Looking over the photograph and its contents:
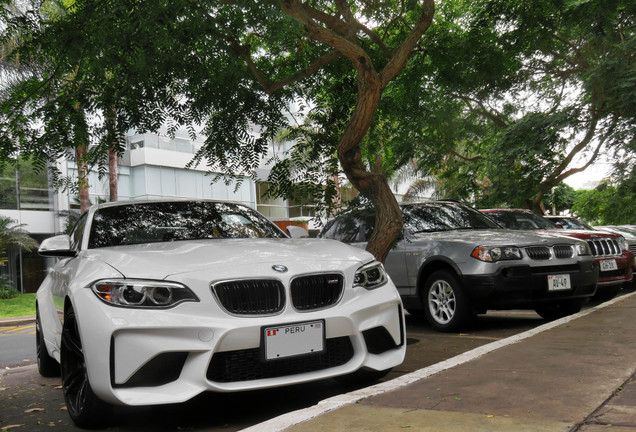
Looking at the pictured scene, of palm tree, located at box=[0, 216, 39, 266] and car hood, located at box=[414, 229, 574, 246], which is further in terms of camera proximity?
palm tree, located at box=[0, 216, 39, 266]

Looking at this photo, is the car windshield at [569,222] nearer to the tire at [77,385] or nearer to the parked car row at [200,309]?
the parked car row at [200,309]

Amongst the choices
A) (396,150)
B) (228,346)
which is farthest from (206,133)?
(396,150)

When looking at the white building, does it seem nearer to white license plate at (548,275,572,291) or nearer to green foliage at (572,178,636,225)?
green foliage at (572,178,636,225)

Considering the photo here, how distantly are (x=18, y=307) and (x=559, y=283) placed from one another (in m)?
21.2

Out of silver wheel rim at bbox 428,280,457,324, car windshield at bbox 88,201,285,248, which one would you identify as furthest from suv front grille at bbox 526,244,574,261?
car windshield at bbox 88,201,285,248

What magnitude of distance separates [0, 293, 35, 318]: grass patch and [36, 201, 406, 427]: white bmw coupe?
18.1m

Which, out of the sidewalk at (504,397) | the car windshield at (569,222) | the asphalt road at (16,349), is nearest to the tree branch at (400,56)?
the sidewalk at (504,397)

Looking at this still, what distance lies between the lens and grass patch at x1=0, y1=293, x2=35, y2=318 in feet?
68.5

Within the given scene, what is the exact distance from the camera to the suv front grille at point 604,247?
930 cm

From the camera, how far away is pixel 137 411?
175 inches

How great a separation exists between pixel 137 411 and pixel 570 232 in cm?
708

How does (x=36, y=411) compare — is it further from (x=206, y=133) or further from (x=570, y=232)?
(x=570, y=232)

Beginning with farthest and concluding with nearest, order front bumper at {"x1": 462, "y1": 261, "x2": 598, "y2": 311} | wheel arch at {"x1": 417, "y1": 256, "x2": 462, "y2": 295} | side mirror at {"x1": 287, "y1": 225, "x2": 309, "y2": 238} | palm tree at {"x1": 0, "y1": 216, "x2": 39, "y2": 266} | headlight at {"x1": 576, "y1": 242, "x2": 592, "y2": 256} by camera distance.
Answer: palm tree at {"x1": 0, "y1": 216, "x2": 39, "y2": 266}, headlight at {"x1": 576, "y1": 242, "x2": 592, "y2": 256}, wheel arch at {"x1": 417, "y1": 256, "x2": 462, "y2": 295}, front bumper at {"x1": 462, "y1": 261, "x2": 598, "y2": 311}, side mirror at {"x1": 287, "y1": 225, "x2": 309, "y2": 238}

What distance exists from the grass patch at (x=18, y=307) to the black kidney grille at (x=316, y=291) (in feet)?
61.2
